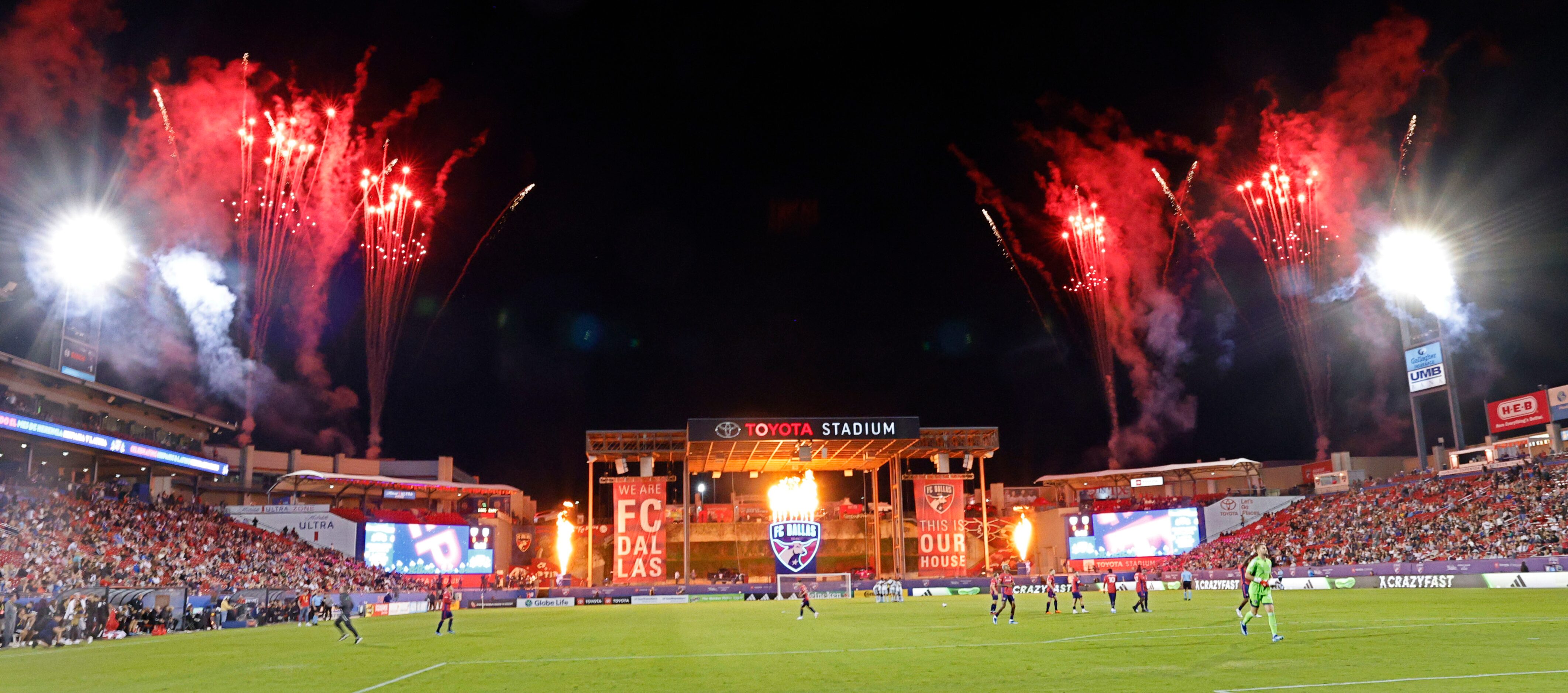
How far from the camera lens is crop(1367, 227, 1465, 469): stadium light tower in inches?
2270

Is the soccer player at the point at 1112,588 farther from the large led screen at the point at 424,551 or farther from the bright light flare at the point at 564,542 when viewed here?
the large led screen at the point at 424,551

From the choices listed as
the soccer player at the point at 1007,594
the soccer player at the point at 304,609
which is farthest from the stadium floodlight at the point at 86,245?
the soccer player at the point at 1007,594

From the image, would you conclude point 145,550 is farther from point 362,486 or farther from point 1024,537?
point 1024,537

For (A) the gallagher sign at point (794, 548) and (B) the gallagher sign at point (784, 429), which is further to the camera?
(B) the gallagher sign at point (784, 429)

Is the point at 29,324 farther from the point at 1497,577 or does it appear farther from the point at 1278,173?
the point at 1497,577

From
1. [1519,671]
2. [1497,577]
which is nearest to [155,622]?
[1519,671]

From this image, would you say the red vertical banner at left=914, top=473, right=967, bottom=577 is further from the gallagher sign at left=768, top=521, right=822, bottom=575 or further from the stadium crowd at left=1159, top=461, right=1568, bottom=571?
the stadium crowd at left=1159, top=461, right=1568, bottom=571

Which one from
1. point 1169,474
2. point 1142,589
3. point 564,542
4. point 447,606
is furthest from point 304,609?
point 1169,474

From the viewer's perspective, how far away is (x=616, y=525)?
2406 inches

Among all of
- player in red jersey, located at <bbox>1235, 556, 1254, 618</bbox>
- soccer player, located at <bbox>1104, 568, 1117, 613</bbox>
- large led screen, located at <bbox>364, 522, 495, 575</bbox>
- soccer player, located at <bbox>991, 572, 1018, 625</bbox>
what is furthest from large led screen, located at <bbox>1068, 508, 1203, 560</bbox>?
player in red jersey, located at <bbox>1235, 556, 1254, 618</bbox>

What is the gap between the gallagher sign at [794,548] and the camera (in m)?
54.6

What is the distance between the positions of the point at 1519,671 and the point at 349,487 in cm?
7769

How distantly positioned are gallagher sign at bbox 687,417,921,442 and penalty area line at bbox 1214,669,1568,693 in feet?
153

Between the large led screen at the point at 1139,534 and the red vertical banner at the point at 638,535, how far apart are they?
1283 inches
